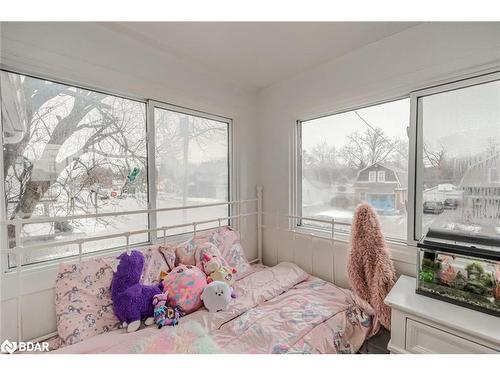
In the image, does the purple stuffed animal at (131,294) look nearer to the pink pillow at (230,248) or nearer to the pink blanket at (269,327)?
the pink blanket at (269,327)

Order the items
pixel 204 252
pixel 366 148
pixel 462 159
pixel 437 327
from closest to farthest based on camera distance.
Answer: pixel 437 327 → pixel 462 159 → pixel 204 252 → pixel 366 148

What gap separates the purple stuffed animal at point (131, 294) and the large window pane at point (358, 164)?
60.4 inches

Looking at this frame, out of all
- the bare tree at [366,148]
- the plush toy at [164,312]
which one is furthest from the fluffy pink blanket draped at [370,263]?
the plush toy at [164,312]

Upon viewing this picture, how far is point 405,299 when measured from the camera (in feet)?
3.77

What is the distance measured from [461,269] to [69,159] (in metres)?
2.28

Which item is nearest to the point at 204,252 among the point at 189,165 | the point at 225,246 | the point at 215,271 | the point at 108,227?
the point at 215,271

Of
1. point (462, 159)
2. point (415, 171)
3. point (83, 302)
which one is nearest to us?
point (83, 302)

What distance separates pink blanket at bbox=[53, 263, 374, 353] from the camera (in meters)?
1.04

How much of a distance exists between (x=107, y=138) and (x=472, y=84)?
2.33 meters

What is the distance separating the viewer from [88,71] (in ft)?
4.52

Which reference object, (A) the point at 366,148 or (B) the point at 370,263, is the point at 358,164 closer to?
(A) the point at 366,148

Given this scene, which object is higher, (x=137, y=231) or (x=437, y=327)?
(x=137, y=231)

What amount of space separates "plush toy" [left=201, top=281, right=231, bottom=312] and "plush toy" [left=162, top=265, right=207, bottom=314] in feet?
0.15

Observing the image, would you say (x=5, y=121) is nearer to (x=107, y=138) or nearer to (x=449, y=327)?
(x=107, y=138)
